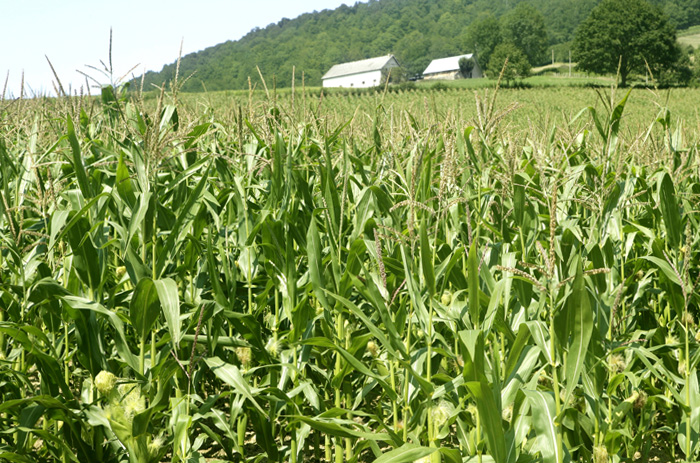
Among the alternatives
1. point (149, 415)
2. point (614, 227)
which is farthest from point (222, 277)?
point (614, 227)

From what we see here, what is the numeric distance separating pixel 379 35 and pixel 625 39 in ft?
345

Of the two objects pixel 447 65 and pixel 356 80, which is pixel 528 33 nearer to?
pixel 447 65

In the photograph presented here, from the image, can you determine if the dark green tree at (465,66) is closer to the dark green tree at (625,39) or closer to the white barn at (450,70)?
the white barn at (450,70)

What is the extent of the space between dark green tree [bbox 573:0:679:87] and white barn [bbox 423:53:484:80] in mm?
33331

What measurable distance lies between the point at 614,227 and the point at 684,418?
1.11m

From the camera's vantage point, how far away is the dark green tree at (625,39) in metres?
53.8

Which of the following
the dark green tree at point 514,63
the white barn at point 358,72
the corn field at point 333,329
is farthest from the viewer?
the white barn at point 358,72

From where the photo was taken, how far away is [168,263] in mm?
2562

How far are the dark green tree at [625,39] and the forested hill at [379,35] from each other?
41078 mm

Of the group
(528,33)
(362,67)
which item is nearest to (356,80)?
(362,67)

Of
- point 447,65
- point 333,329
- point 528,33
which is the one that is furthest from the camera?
point 447,65

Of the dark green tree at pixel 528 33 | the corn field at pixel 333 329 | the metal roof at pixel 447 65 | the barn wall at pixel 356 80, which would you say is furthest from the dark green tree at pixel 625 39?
the corn field at pixel 333 329

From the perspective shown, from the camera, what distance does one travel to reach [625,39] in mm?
55812

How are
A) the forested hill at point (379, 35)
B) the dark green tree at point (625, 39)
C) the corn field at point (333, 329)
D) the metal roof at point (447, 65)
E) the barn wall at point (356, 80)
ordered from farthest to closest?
the forested hill at point (379, 35)
the metal roof at point (447, 65)
the barn wall at point (356, 80)
the dark green tree at point (625, 39)
the corn field at point (333, 329)
